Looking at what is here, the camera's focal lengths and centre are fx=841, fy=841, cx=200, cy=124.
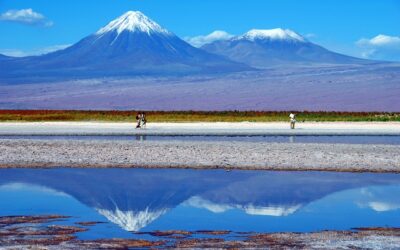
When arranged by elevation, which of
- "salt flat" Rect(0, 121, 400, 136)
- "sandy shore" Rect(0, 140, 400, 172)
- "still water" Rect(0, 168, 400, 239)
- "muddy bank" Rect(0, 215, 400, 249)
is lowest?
"muddy bank" Rect(0, 215, 400, 249)

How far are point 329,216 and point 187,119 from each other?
5480 centimetres

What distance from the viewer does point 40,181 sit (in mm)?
22922

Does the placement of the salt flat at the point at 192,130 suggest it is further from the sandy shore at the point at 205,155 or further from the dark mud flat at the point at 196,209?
the dark mud flat at the point at 196,209

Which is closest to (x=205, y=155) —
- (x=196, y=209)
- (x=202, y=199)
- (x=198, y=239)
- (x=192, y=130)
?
(x=202, y=199)

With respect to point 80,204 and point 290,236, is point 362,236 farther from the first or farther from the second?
point 80,204

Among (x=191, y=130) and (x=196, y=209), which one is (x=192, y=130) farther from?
(x=196, y=209)

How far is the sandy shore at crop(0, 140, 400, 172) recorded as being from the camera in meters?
27.5

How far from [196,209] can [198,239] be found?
3.64 meters

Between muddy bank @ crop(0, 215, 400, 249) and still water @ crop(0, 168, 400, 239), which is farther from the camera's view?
still water @ crop(0, 168, 400, 239)

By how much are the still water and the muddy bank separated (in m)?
0.50

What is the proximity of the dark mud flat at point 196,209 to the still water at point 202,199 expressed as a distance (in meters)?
0.02

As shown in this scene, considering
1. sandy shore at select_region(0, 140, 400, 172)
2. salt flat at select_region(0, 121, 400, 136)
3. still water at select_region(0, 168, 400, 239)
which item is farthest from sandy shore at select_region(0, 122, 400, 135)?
still water at select_region(0, 168, 400, 239)

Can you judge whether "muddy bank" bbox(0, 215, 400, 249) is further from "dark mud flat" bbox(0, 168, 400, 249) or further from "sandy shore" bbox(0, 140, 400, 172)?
"sandy shore" bbox(0, 140, 400, 172)

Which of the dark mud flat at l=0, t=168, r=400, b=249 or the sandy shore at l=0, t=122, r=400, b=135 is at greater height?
the sandy shore at l=0, t=122, r=400, b=135
